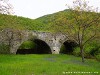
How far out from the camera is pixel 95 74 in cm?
1970

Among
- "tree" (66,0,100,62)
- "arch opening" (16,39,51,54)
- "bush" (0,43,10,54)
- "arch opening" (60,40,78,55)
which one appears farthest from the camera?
"arch opening" (60,40,78,55)

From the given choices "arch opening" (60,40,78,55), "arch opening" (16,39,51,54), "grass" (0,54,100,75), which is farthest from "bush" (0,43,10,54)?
"arch opening" (60,40,78,55)

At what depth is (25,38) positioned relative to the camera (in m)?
Result: 48.0

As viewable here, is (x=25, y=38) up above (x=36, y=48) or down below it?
above

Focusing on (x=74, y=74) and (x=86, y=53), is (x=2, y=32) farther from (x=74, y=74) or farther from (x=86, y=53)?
(x=74, y=74)

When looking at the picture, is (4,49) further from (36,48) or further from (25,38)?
(36,48)

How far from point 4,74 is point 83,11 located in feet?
64.8

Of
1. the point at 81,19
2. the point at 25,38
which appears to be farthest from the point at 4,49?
the point at 81,19

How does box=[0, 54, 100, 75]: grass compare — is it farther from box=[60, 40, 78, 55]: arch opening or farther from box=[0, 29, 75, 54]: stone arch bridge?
box=[60, 40, 78, 55]: arch opening

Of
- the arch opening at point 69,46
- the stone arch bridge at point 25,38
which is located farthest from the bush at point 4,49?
the arch opening at point 69,46

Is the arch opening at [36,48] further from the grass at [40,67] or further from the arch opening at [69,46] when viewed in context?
the grass at [40,67]

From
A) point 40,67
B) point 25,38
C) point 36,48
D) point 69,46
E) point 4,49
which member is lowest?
point 40,67

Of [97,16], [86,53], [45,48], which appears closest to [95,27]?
[97,16]

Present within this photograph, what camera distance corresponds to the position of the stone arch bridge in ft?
149
